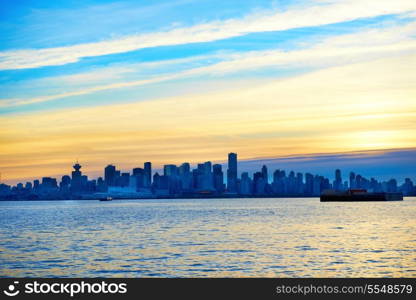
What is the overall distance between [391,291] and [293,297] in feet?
26.0

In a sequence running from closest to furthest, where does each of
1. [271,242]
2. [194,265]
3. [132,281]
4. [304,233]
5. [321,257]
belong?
[132,281] → [194,265] → [321,257] → [271,242] → [304,233]

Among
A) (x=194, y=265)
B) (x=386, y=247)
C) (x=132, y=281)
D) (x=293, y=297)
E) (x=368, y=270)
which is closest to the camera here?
(x=293, y=297)

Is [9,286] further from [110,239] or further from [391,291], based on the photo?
[110,239]

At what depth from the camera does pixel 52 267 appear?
202 feet

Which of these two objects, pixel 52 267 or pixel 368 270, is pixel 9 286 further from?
pixel 368 270


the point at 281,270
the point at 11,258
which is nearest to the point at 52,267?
the point at 11,258

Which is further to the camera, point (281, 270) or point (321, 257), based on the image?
point (321, 257)

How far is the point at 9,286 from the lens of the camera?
44000mm

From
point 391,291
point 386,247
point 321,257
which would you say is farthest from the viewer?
point 386,247

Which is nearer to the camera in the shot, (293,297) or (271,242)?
(293,297)

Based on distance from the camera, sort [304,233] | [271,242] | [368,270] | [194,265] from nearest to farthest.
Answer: [368,270], [194,265], [271,242], [304,233]

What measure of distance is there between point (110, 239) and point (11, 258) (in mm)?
25805

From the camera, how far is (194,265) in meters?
61.1

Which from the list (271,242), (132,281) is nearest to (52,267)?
(132,281)
